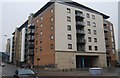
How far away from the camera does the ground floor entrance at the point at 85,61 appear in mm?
54103

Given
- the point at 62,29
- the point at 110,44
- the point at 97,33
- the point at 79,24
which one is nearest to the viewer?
the point at 62,29

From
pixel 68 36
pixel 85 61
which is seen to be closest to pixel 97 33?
pixel 85 61

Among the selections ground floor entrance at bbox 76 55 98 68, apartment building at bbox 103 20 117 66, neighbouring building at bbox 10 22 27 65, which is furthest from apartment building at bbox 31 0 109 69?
neighbouring building at bbox 10 22 27 65

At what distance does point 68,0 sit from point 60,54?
16.6 meters

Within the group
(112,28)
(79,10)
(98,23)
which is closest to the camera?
(79,10)

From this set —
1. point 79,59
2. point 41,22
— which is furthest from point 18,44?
point 79,59

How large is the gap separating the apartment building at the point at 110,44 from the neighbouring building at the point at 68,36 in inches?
424

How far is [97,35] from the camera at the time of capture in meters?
56.7

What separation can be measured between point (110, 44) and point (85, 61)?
1961 cm

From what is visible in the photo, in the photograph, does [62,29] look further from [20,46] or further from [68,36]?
[20,46]

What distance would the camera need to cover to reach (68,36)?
49.0m

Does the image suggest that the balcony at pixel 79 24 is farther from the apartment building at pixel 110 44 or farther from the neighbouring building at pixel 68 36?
the apartment building at pixel 110 44


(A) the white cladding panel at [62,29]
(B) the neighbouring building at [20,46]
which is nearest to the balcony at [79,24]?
(A) the white cladding panel at [62,29]

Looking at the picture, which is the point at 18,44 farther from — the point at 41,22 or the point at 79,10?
the point at 79,10
